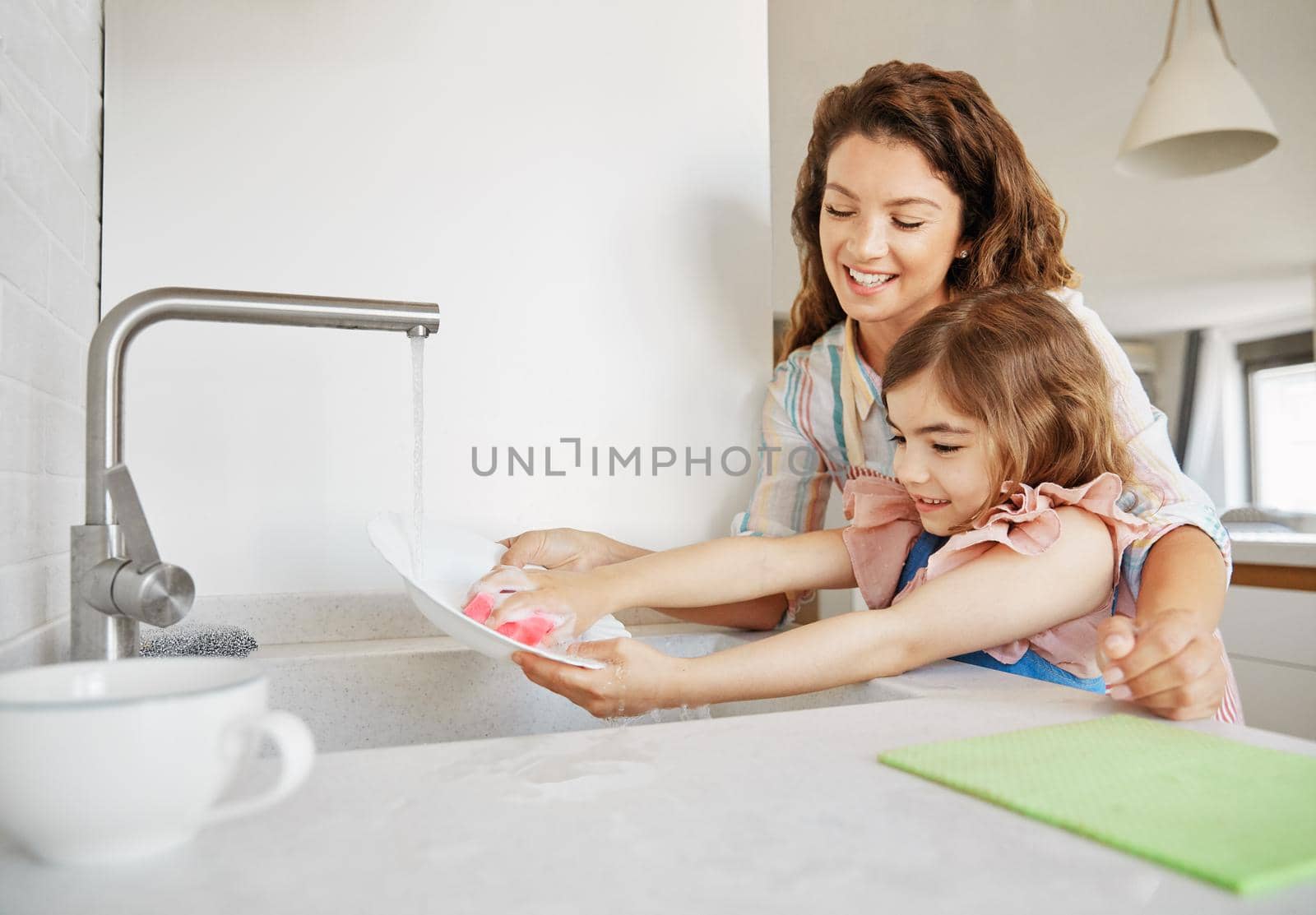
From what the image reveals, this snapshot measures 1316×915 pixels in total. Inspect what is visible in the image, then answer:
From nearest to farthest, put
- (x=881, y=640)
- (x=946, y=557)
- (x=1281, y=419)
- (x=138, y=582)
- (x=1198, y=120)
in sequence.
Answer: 1. (x=138, y=582)
2. (x=881, y=640)
3. (x=946, y=557)
4. (x=1198, y=120)
5. (x=1281, y=419)

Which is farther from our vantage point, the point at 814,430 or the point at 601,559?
the point at 814,430

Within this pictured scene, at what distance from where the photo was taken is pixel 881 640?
0.81 metres

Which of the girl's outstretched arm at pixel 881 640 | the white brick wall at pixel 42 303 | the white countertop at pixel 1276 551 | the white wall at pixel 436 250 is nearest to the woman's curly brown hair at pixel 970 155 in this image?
the white wall at pixel 436 250

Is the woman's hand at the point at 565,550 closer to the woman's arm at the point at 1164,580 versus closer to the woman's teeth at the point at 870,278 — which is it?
the woman's teeth at the point at 870,278

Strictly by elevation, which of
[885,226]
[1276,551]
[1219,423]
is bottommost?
[1276,551]

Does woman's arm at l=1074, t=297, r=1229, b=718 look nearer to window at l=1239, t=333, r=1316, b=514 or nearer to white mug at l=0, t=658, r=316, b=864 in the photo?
white mug at l=0, t=658, r=316, b=864

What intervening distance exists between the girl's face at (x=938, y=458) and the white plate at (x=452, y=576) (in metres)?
0.35

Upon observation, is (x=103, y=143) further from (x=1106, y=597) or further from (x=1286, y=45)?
(x=1286, y=45)

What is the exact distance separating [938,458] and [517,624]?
0.48 m

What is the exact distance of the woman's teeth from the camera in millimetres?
1235

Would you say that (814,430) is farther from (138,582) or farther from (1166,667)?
(138,582)

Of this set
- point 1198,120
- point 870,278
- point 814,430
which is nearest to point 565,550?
point 814,430

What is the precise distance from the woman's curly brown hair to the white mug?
105 cm

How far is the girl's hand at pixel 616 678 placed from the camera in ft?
2.35
